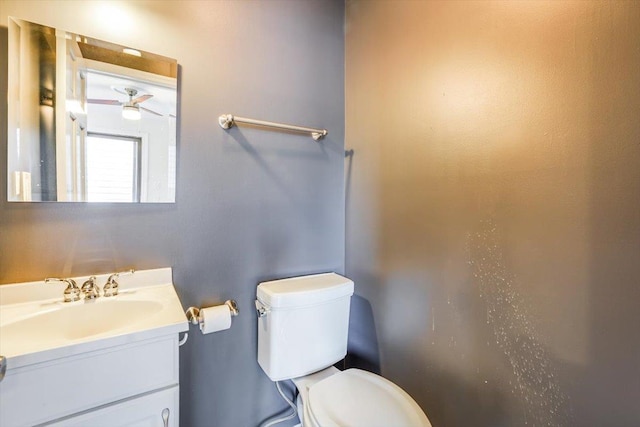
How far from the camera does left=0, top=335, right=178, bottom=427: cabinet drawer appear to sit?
67 cm

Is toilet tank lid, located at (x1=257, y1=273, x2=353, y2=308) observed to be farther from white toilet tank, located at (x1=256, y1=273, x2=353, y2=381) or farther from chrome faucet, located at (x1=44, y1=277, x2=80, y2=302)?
chrome faucet, located at (x1=44, y1=277, x2=80, y2=302)

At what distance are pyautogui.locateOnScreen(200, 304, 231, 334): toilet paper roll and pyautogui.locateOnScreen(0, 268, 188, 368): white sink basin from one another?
0.50 feet

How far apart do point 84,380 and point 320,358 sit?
0.89 metres

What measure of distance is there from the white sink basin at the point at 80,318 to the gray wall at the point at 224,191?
64 millimetres

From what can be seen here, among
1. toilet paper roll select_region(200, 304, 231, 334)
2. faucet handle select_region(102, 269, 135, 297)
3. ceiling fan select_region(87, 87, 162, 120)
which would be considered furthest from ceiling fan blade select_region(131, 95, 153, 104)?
toilet paper roll select_region(200, 304, 231, 334)

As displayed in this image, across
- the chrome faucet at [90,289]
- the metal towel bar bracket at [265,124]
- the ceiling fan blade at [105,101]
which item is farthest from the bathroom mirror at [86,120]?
the chrome faucet at [90,289]

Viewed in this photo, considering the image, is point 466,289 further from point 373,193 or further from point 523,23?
point 523,23

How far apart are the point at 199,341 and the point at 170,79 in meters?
1.16

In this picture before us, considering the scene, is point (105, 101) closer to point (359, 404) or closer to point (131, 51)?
point (131, 51)

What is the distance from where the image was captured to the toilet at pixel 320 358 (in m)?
1.00

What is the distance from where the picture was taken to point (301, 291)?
126 centimetres

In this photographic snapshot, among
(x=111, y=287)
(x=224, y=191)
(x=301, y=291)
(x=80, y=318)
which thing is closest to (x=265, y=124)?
(x=224, y=191)

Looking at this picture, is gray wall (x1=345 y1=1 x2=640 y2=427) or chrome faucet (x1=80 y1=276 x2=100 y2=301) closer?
gray wall (x1=345 y1=1 x2=640 y2=427)

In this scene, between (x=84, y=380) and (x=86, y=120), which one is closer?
(x=84, y=380)
